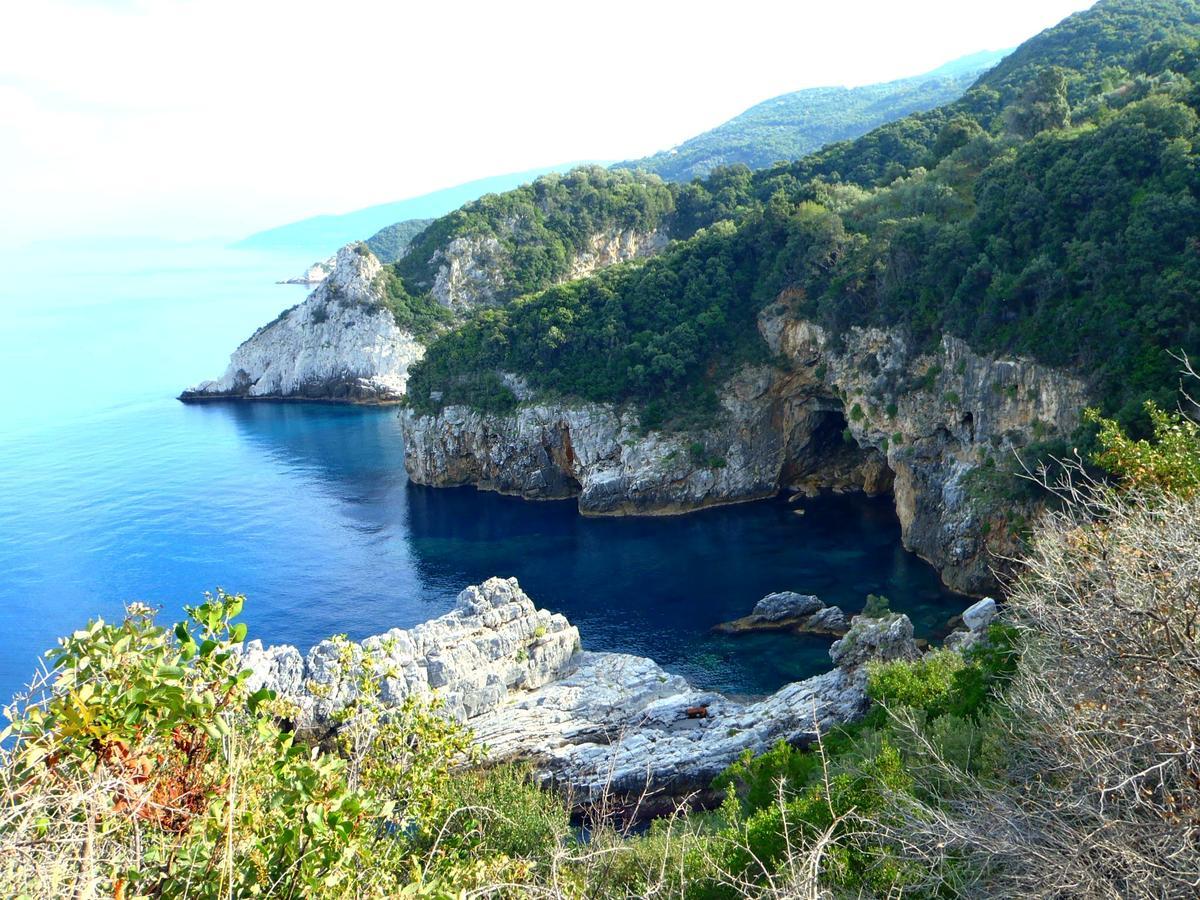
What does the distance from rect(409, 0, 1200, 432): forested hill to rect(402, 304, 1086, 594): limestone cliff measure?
1739mm

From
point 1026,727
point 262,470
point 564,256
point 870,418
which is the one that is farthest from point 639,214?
point 1026,727

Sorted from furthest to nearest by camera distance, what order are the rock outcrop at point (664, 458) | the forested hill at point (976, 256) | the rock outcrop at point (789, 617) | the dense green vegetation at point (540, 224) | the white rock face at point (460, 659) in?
the dense green vegetation at point (540, 224)
the rock outcrop at point (664, 458)
the rock outcrop at point (789, 617)
the forested hill at point (976, 256)
the white rock face at point (460, 659)

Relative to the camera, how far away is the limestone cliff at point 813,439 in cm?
3953

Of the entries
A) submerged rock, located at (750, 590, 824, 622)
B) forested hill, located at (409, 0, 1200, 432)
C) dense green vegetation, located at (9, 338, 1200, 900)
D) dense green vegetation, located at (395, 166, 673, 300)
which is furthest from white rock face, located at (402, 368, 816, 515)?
dense green vegetation, located at (395, 166, 673, 300)

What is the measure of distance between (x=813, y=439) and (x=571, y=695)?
101 feet

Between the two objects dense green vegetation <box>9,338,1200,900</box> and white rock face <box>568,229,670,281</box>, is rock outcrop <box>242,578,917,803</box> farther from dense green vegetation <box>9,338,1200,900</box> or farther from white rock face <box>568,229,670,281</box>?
white rock face <box>568,229,670,281</box>

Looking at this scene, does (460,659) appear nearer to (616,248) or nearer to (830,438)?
(830,438)

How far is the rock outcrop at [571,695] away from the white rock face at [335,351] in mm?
63053

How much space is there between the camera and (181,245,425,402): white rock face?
94625 mm

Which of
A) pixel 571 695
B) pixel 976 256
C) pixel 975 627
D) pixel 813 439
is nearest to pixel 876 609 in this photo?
pixel 975 627

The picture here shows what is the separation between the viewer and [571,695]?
3228 cm

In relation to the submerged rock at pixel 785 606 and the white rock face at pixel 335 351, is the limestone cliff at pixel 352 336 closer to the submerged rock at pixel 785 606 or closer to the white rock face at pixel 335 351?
the white rock face at pixel 335 351

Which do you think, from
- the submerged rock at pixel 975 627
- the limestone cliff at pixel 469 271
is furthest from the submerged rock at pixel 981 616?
the limestone cliff at pixel 469 271

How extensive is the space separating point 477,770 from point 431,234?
287ft
